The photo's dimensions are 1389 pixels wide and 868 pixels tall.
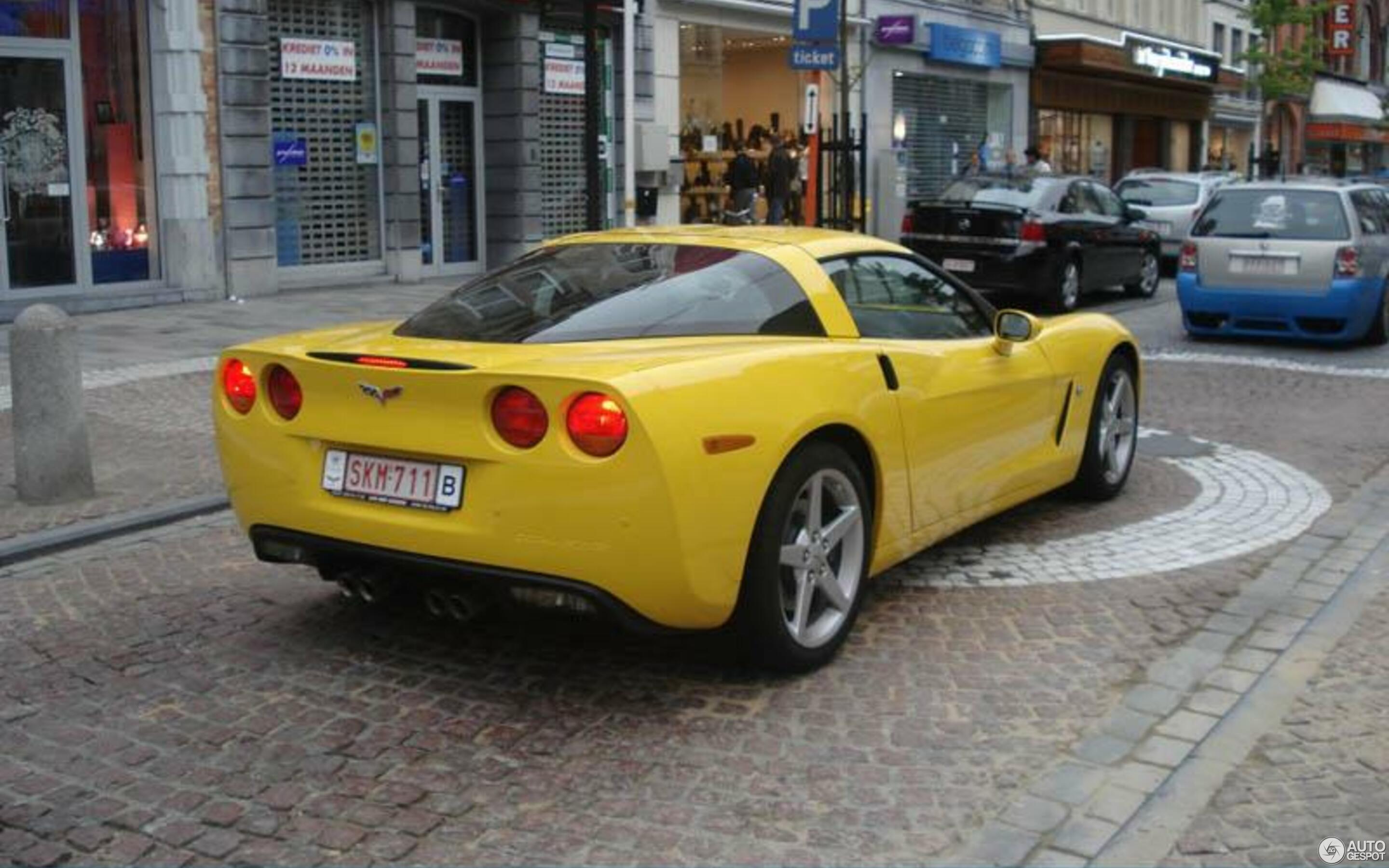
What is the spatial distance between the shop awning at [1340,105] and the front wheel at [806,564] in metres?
58.2

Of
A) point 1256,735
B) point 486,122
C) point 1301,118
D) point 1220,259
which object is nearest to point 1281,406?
point 1220,259

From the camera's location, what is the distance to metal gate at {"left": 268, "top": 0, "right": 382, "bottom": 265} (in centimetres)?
1800

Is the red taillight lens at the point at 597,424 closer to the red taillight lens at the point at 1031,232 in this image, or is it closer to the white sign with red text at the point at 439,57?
the red taillight lens at the point at 1031,232

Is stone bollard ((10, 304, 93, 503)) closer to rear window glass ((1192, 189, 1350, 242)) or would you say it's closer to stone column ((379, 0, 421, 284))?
rear window glass ((1192, 189, 1350, 242))

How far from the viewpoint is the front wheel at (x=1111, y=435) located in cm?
732

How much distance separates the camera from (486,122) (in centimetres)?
2125

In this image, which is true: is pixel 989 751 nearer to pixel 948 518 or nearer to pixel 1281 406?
pixel 948 518

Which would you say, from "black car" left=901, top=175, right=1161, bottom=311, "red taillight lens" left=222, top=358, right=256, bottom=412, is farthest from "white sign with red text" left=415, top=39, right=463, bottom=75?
"red taillight lens" left=222, top=358, right=256, bottom=412

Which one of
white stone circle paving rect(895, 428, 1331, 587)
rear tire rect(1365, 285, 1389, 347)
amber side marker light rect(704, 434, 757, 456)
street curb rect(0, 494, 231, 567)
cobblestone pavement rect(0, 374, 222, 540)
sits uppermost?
amber side marker light rect(704, 434, 757, 456)

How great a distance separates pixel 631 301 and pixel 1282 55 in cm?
4605

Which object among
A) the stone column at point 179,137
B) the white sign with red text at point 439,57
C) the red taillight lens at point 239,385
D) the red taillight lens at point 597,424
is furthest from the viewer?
the white sign with red text at point 439,57

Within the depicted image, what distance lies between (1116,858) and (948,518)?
89.6 inches

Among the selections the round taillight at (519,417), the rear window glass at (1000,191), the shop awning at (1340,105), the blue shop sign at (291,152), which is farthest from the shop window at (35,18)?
the shop awning at (1340,105)

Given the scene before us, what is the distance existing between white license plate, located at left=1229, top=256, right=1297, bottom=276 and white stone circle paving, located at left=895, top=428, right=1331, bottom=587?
20.2 ft
